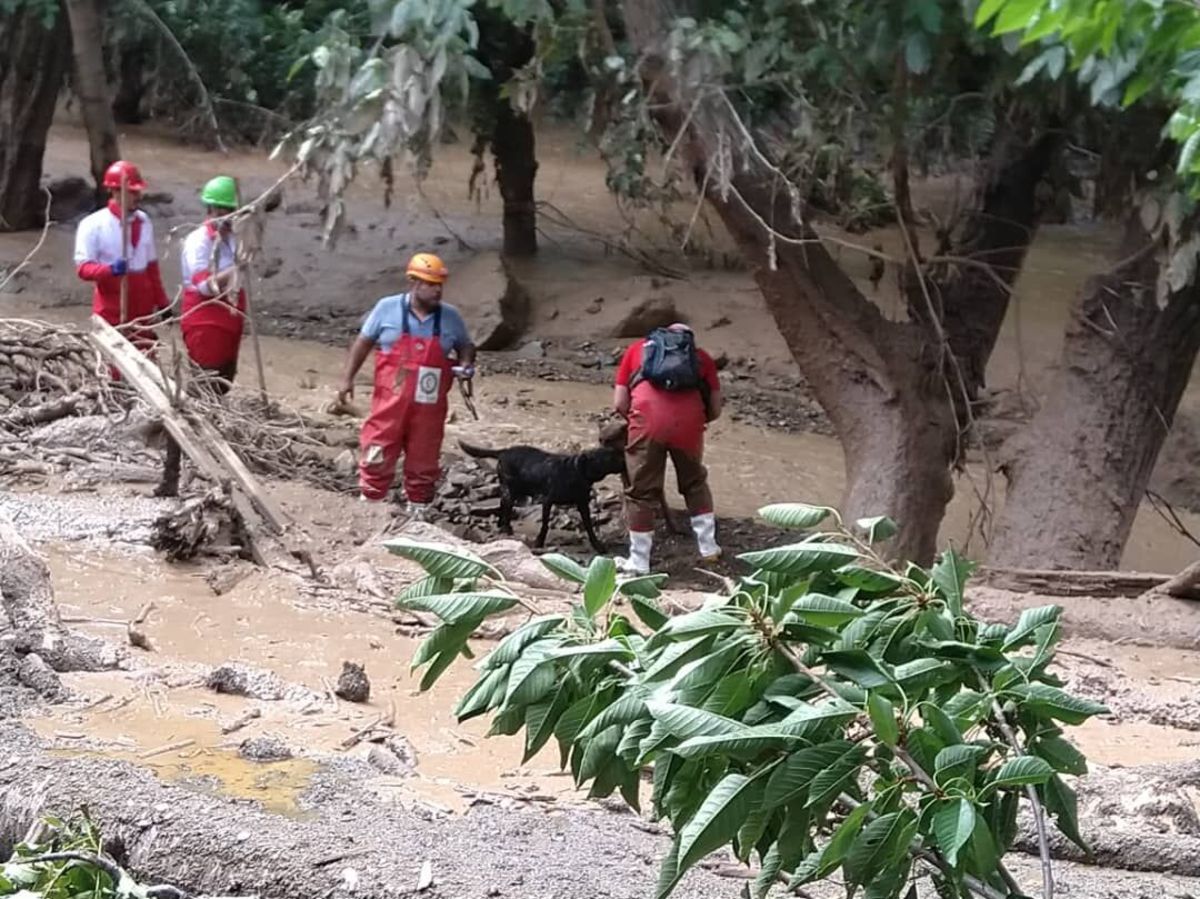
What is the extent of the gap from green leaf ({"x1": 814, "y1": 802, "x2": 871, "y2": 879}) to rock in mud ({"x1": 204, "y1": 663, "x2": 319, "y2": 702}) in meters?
3.53

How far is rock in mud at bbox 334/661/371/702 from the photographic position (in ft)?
19.3

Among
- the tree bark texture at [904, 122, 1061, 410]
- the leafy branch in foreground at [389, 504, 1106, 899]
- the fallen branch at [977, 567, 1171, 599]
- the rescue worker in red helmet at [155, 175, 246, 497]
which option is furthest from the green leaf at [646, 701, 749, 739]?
the rescue worker in red helmet at [155, 175, 246, 497]

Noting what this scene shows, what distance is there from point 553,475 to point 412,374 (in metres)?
1.14

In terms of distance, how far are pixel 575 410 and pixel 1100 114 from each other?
6.84 metres

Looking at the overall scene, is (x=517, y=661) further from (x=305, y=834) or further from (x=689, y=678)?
(x=305, y=834)

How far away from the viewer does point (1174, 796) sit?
4.75 m

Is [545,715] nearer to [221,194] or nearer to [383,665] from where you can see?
[383,665]

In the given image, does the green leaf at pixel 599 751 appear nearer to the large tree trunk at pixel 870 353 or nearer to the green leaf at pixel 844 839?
the green leaf at pixel 844 839

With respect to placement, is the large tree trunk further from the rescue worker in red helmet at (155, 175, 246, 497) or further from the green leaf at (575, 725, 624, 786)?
the green leaf at (575, 725, 624, 786)

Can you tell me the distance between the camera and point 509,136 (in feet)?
57.3

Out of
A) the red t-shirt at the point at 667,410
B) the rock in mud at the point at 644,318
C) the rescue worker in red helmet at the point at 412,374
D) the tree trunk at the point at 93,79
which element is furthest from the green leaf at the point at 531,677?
the rock in mud at the point at 644,318

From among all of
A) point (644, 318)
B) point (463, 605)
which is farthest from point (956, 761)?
point (644, 318)

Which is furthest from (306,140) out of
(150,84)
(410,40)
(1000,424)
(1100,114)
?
(150,84)

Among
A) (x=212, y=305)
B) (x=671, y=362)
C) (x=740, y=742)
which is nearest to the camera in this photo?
(x=740, y=742)
